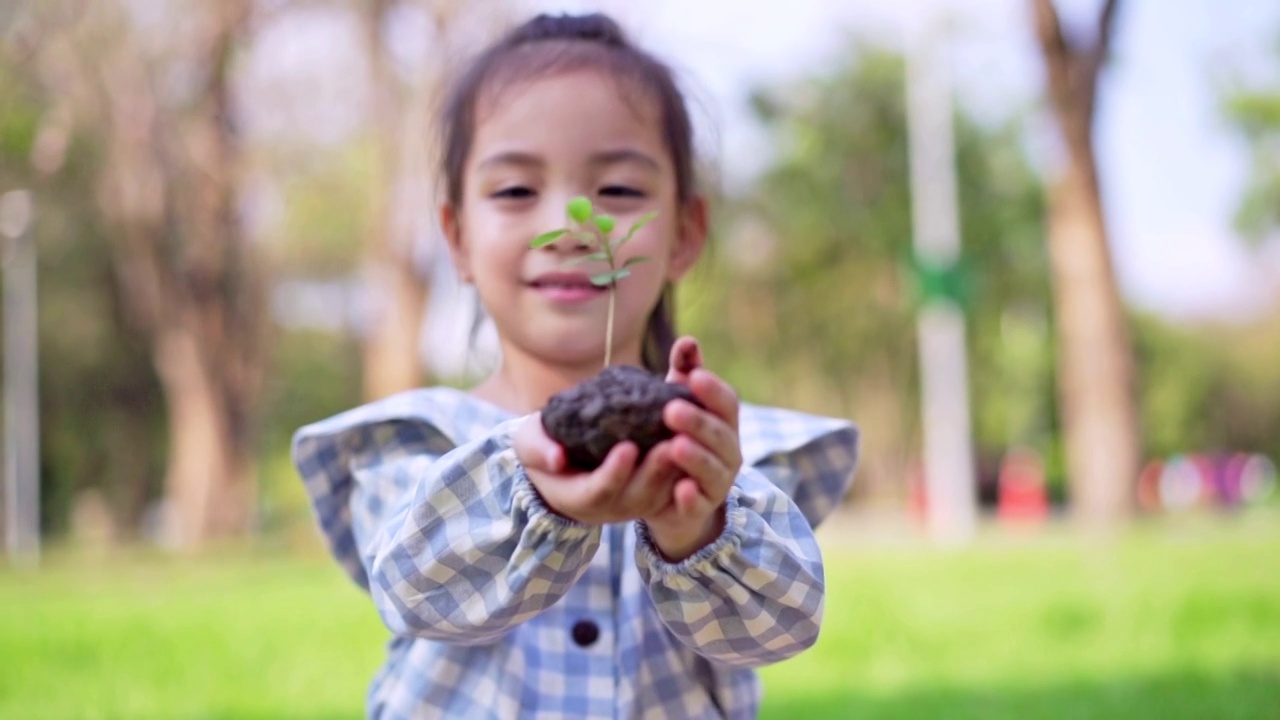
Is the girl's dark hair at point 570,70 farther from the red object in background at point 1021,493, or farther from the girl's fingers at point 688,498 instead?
the red object in background at point 1021,493

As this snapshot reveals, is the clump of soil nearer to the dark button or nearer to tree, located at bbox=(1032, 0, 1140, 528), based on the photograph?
the dark button

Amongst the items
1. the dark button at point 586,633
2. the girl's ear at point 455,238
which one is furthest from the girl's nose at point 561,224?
the dark button at point 586,633

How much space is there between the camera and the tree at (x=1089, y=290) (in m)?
12.0

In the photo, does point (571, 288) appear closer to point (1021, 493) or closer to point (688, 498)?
point (688, 498)

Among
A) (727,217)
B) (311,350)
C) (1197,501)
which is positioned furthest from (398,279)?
(311,350)

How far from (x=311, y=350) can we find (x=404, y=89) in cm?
2381

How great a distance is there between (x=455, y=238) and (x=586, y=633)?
0.74 metres

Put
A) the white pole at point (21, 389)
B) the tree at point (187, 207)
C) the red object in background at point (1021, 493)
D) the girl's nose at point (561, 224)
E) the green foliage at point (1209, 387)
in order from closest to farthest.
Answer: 1. the girl's nose at point (561, 224)
2. the tree at point (187, 207)
3. the red object in background at point (1021, 493)
4. the white pole at point (21, 389)
5. the green foliage at point (1209, 387)

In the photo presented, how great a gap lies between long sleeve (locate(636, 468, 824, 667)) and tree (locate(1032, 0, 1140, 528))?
11266 millimetres

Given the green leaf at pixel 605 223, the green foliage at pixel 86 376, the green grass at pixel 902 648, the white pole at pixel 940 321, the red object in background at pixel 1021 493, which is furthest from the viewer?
the green foliage at pixel 86 376

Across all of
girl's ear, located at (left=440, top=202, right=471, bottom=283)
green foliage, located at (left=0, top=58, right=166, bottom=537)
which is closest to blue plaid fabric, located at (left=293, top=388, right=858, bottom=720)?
girl's ear, located at (left=440, top=202, right=471, bottom=283)

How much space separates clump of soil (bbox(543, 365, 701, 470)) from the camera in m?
1.25

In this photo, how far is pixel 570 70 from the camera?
1.92 metres

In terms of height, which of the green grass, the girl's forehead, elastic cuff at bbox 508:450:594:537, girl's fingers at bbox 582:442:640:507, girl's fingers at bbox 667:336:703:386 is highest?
the girl's forehead
